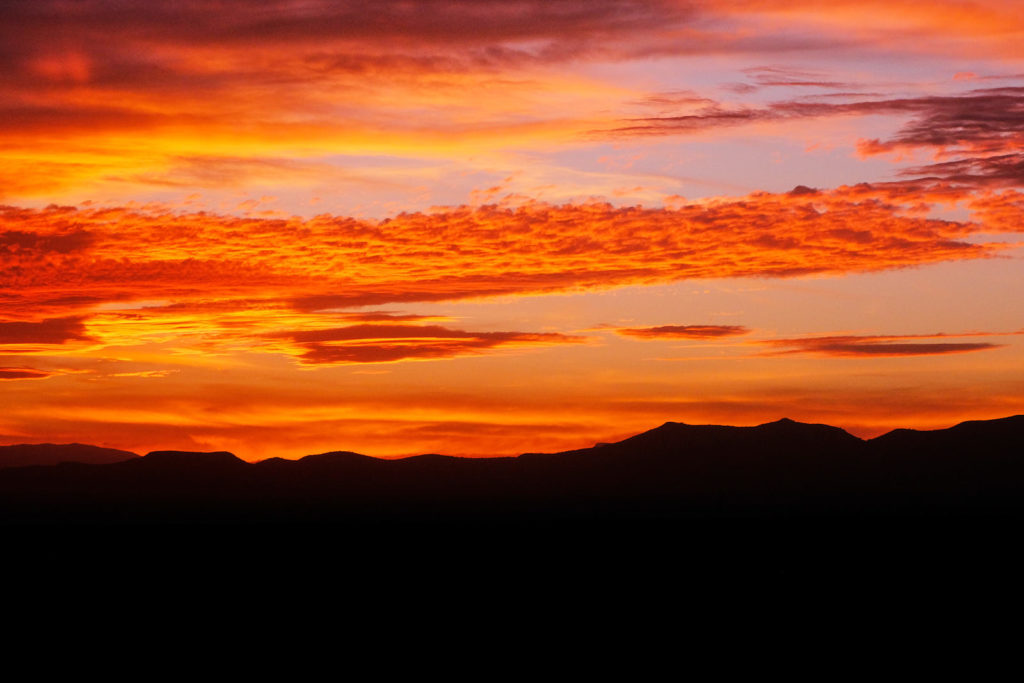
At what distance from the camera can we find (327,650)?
5856 cm

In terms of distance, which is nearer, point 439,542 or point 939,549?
point 939,549

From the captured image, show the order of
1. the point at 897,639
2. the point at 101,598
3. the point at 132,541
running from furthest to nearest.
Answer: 1. the point at 132,541
2. the point at 101,598
3. the point at 897,639

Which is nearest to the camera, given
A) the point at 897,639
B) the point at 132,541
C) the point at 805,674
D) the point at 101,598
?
the point at 805,674

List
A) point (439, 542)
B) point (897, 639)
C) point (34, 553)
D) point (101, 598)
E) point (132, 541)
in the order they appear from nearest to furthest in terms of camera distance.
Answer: point (897, 639), point (101, 598), point (34, 553), point (439, 542), point (132, 541)

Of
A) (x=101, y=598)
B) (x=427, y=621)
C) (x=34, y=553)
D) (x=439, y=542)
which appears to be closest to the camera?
(x=427, y=621)

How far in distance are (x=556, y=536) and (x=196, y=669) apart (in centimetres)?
7966

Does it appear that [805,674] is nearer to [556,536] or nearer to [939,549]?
[939,549]

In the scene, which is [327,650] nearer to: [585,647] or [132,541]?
[585,647]

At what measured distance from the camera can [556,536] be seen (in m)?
131

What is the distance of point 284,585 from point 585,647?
3151cm

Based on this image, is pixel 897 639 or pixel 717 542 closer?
pixel 897 639

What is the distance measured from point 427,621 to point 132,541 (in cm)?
7090

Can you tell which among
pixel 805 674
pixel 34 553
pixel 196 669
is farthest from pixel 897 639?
pixel 34 553

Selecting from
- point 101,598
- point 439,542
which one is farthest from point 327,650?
point 439,542
